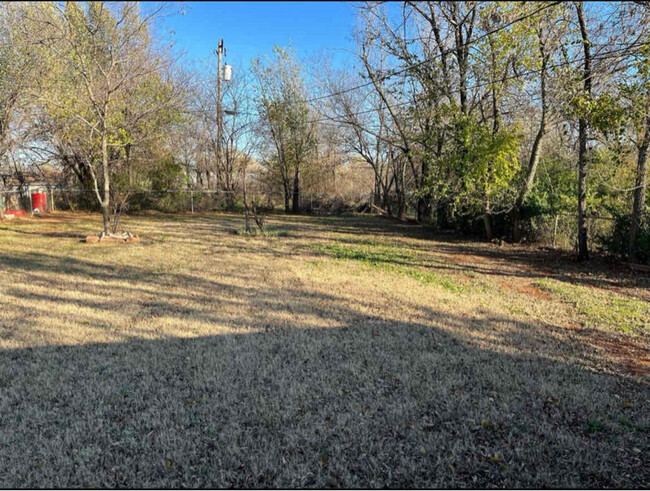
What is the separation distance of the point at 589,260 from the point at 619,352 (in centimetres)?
575

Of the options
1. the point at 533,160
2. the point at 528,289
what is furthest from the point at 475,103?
the point at 528,289

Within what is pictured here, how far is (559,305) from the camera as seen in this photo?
5871 millimetres

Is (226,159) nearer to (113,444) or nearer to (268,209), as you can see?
(268,209)

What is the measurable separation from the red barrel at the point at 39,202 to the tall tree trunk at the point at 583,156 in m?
19.7

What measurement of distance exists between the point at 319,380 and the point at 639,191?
8.05 metres

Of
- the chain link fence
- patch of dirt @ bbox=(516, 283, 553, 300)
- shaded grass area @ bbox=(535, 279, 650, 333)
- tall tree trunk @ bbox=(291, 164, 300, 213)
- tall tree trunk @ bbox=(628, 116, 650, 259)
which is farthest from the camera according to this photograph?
tall tree trunk @ bbox=(291, 164, 300, 213)

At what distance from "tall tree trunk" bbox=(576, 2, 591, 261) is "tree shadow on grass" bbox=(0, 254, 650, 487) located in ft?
17.9

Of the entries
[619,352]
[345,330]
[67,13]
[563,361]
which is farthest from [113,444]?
[67,13]

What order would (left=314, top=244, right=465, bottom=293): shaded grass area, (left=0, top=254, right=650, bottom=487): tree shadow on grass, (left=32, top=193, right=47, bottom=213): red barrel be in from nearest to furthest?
(left=0, top=254, right=650, bottom=487): tree shadow on grass < (left=314, top=244, right=465, bottom=293): shaded grass area < (left=32, top=193, right=47, bottom=213): red barrel

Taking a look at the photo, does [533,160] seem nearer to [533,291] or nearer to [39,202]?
[533,291]

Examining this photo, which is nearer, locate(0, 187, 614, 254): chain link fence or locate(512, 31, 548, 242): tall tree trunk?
locate(512, 31, 548, 242): tall tree trunk

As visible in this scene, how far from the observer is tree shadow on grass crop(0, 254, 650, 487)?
7.64 ft

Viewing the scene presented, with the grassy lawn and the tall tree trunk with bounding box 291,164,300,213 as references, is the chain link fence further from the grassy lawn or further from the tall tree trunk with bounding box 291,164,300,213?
the grassy lawn

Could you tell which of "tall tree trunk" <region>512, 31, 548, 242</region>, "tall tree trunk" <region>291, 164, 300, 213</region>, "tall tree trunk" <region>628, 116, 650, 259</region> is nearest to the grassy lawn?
"tall tree trunk" <region>628, 116, 650, 259</region>
